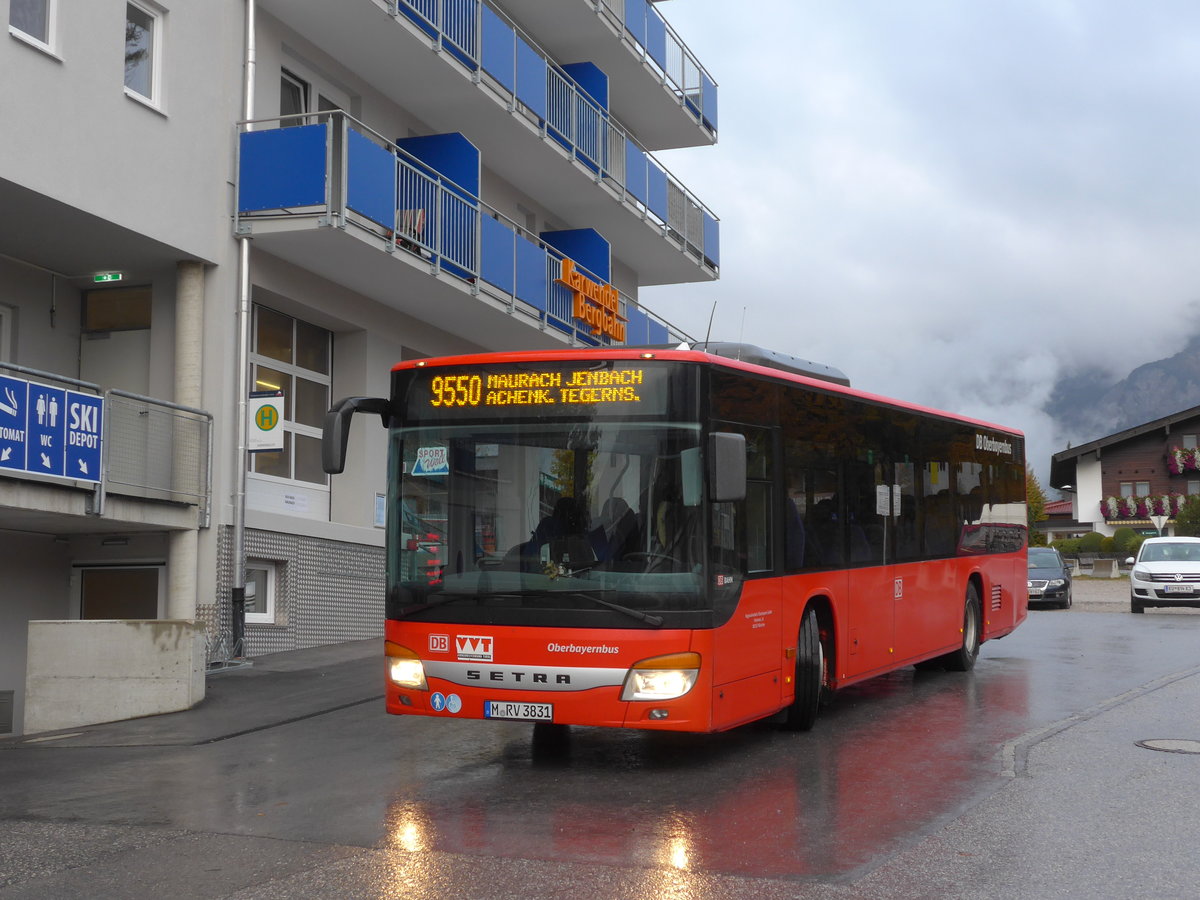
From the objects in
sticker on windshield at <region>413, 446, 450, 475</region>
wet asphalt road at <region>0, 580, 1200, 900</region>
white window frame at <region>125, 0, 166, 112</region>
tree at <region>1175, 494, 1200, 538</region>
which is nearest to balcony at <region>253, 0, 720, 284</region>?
white window frame at <region>125, 0, 166, 112</region>

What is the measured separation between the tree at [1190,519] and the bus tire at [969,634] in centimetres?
5609

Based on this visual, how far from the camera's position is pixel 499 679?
29.1 ft

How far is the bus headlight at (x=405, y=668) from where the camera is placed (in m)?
9.16

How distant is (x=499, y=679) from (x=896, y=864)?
324 cm

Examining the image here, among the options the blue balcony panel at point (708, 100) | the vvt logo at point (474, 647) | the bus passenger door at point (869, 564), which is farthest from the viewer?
the blue balcony panel at point (708, 100)

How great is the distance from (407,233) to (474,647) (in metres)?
10.6

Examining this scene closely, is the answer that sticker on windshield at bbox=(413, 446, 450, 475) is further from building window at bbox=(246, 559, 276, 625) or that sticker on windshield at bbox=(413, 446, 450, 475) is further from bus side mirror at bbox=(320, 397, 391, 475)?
building window at bbox=(246, 559, 276, 625)

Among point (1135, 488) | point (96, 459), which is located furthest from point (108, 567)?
point (1135, 488)

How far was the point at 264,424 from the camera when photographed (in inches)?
661

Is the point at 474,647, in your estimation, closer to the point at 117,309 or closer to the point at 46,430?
the point at 46,430

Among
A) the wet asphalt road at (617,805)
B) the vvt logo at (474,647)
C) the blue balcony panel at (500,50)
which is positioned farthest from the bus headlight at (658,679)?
the blue balcony panel at (500,50)

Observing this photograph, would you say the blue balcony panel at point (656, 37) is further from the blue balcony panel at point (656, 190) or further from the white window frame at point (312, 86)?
the white window frame at point (312, 86)

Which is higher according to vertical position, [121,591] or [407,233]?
[407,233]

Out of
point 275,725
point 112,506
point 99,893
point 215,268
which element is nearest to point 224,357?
point 215,268
